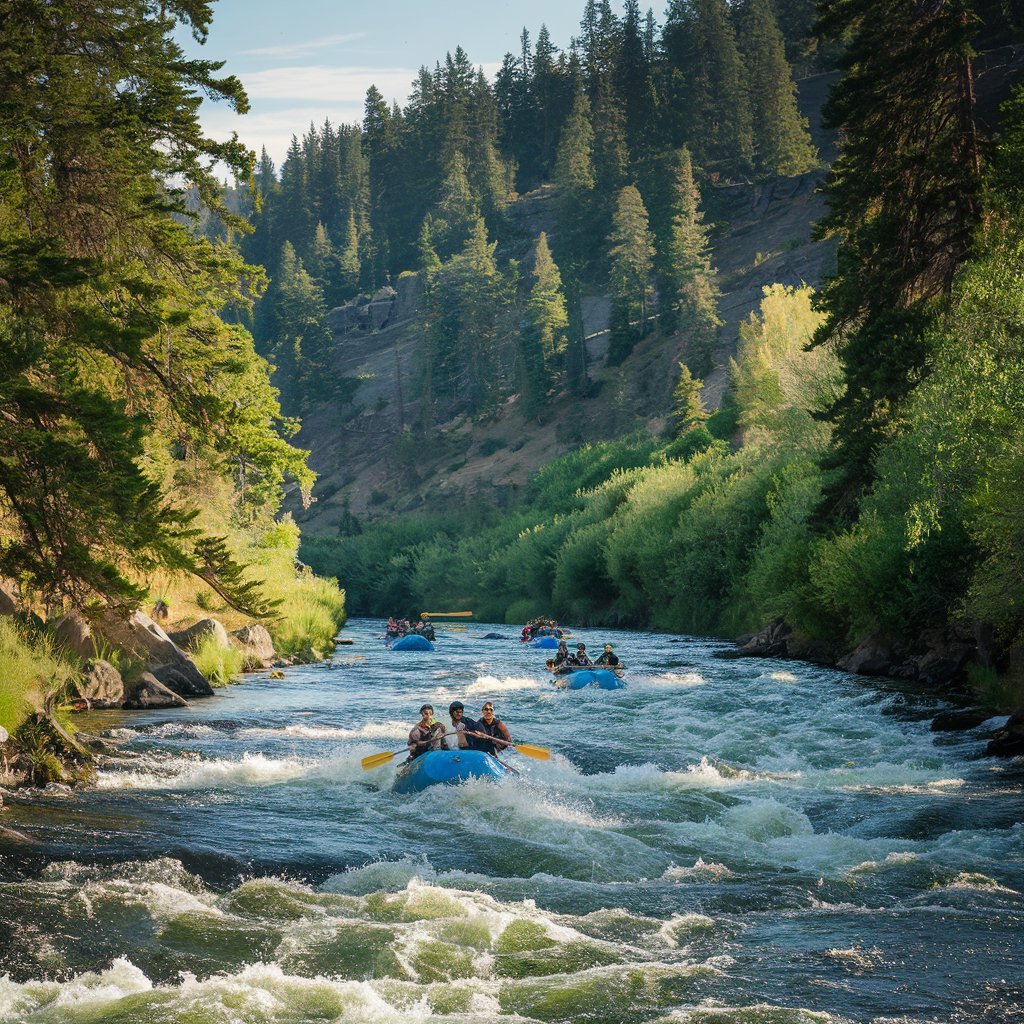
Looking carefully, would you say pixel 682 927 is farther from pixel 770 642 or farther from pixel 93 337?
pixel 770 642

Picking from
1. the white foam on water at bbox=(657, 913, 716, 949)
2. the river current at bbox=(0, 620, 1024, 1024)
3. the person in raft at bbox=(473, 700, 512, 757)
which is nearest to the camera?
the river current at bbox=(0, 620, 1024, 1024)

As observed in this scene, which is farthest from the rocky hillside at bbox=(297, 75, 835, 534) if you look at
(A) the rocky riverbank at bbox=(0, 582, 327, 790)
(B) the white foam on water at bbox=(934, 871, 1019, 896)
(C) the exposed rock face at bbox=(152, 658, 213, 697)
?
(B) the white foam on water at bbox=(934, 871, 1019, 896)

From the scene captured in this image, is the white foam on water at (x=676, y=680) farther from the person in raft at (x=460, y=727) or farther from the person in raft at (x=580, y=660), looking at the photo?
the person in raft at (x=460, y=727)

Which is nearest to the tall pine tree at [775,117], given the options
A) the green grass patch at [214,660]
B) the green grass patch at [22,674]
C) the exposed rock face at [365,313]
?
the exposed rock face at [365,313]

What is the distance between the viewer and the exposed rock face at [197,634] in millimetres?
30578

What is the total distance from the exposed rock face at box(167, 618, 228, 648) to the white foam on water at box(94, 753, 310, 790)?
1157 centimetres

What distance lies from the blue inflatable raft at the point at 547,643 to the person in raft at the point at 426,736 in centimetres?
2516

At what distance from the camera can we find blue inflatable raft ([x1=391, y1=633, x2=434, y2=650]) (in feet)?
150

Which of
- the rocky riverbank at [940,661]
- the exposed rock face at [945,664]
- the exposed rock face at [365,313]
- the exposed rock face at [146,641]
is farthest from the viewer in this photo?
the exposed rock face at [365,313]

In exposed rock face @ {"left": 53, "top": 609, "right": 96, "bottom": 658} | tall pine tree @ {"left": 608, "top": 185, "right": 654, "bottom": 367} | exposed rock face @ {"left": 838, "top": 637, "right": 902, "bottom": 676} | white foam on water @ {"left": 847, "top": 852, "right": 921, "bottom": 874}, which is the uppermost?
tall pine tree @ {"left": 608, "top": 185, "right": 654, "bottom": 367}

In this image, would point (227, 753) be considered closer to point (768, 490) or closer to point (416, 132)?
point (768, 490)

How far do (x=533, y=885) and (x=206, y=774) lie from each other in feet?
23.6

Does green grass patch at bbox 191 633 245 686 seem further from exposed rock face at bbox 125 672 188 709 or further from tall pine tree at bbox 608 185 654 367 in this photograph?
tall pine tree at bbox 608 185 654 367

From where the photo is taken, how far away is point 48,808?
1481 cm
